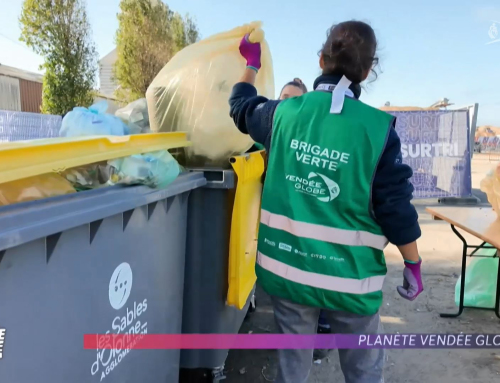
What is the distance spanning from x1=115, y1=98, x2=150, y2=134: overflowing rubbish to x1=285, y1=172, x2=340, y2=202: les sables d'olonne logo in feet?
3.63

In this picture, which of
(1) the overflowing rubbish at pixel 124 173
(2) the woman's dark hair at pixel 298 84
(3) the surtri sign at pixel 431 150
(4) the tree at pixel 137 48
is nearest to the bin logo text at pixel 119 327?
(1) the overflowing rubbish at pixel 124 173

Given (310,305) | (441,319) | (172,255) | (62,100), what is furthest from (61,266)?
(62,100)

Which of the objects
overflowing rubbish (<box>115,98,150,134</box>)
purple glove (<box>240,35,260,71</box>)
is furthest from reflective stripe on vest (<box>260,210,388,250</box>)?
overflowing rubbish (<box>115,98,150,134</box>)

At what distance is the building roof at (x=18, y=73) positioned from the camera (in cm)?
1670

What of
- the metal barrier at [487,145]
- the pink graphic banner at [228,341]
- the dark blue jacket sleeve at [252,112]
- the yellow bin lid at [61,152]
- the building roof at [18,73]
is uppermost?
the building roof at [18,73]

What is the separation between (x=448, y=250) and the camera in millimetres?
5398

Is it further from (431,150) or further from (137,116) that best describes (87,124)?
(431,150)

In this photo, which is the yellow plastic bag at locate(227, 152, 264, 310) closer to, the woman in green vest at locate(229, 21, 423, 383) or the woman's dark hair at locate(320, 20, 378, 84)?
the woman in green vest at locate(229, 21, 423, 383)

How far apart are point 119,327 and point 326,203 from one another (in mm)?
861

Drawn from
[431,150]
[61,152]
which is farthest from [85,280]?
[431,150]

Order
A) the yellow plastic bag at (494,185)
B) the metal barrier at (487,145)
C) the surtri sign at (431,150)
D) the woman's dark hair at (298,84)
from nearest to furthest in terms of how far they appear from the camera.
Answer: the yellow plastic bag at (494,185) → the woman's dark hair at (298,84) → the surtri sign at (431,150) → the metal barrier at (487,145)

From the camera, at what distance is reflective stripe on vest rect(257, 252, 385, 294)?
1577mm

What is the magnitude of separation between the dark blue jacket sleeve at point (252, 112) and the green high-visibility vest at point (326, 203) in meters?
0.06

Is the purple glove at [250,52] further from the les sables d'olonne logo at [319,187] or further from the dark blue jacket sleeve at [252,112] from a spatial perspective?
the les sables d'olonne logo at [319,187]
